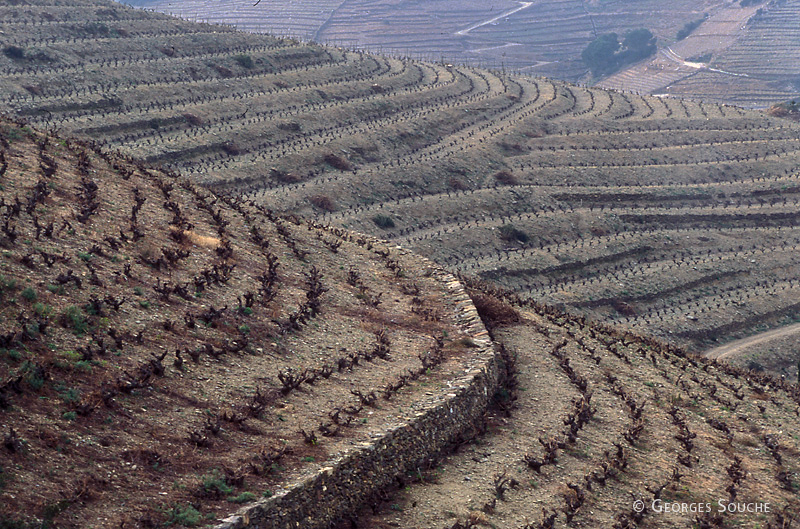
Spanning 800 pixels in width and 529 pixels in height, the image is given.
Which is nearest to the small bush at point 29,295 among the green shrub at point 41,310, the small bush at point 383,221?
the green shrub at point 41,310

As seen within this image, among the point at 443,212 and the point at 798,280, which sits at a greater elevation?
the point at 443,212

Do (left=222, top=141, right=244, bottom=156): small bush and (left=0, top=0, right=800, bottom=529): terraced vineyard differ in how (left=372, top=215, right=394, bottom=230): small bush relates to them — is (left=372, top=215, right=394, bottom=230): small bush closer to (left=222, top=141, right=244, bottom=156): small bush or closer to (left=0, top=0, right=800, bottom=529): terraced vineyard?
(left=0, top=0, right=800, bottom=529): terraced vineyard

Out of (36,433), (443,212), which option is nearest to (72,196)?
(36,433)

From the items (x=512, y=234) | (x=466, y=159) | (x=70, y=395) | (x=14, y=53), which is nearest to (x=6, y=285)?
(x=70, y=395)

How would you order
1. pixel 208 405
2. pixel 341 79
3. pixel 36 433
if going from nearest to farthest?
pixel 36 433 → pixel 208 405 → pixel 341 79

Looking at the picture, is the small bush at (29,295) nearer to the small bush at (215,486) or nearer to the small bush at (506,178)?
the small bush at (215,486)

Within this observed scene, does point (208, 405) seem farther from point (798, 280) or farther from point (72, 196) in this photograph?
point (798, 280)
